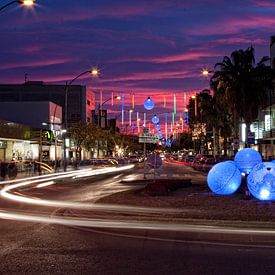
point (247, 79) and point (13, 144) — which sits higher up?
point (247, 79)

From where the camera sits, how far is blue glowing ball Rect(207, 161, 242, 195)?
20.1m

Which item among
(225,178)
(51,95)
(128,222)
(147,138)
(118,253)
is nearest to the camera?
(118,253)

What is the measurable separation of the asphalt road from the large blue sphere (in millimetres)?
5983

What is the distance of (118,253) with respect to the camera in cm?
1020

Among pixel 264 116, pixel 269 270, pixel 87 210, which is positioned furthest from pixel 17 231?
pixel 264 116

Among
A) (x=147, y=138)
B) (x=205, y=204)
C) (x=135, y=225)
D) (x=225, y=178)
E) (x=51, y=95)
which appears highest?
(x=51, y=95)

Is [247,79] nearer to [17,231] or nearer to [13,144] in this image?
[13,144]

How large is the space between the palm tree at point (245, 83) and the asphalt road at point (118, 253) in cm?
3818

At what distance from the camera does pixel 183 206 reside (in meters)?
17.3

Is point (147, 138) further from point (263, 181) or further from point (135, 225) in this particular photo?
point (135, 225)

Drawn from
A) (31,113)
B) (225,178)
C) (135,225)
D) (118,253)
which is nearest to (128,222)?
(135,225)

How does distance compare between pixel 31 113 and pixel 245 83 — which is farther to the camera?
pixel 31 113

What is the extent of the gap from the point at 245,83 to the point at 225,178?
3074cm

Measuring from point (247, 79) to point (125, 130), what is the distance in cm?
11990
